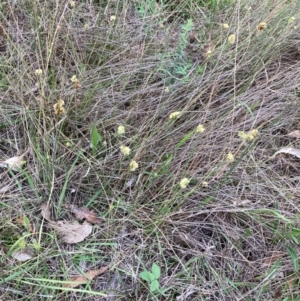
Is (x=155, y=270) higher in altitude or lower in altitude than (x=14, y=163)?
lower

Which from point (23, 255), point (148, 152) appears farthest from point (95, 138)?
point (23, 255)

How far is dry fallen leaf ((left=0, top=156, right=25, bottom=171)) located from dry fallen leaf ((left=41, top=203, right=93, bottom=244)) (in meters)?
0.15

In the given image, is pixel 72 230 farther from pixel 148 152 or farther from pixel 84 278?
pixel 148 152

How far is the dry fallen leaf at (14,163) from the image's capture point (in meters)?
1.20

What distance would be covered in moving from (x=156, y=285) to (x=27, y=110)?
66 centimetres

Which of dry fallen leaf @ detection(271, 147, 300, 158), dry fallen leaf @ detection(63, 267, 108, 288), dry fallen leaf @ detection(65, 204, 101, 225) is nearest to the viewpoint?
dry fallen leaf @ detection(63, 267, 108, 288)

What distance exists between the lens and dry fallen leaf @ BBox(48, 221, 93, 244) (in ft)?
3.66

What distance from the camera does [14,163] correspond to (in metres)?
1.19

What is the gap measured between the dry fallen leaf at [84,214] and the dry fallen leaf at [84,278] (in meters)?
0.14

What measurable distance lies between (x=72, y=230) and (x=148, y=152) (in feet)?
1.14

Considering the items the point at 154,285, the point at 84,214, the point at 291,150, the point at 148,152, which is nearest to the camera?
the point at 154,285

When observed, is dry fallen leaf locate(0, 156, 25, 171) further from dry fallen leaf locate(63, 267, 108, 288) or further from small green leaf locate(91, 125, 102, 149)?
dry fallen leaf locate(63, 267, 108, 288)

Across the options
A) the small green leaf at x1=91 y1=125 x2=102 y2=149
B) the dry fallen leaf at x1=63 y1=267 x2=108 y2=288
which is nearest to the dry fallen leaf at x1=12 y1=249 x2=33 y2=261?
the dry fallen leaf at x1=63 y1=267 x2=108 y2=288

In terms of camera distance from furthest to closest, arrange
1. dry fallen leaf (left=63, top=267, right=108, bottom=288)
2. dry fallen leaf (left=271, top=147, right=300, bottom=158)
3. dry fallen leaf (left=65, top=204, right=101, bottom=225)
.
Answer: dry fallen leaf (left=271, top=147, right=300, bottom=158) → dry fallen leaf (left=65, top=204, right=101, bottom=225) → dry fallen leaf (left=63, top=267, right=108, bottom=288)
